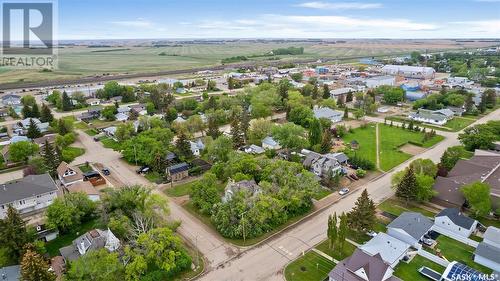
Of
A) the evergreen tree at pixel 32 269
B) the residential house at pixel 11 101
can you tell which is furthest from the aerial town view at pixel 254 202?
the residential house at pixel 11 101

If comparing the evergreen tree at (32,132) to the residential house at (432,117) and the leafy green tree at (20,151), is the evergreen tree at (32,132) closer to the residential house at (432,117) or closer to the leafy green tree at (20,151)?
the leafy green tree at (20,151)

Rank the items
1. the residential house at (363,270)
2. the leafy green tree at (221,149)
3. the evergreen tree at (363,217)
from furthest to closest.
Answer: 1. the leafy green tree at (221,149)
2. the evergreen tree at (363,217)
3. the residential house at (363,270)

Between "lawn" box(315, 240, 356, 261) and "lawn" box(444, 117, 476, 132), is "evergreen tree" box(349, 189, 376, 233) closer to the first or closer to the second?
"lawn" box(315, 240, 356, 261)

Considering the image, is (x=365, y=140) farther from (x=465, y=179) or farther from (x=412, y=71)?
(x=412, y=71)

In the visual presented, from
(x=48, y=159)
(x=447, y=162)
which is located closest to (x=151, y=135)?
(x=48, y=159)

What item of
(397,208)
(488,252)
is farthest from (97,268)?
(488,252)

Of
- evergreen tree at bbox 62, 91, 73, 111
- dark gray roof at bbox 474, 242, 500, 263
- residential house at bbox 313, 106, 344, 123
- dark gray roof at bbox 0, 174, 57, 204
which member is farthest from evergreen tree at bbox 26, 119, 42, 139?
dark gray roof at bbox 474, 242, 500, 263
